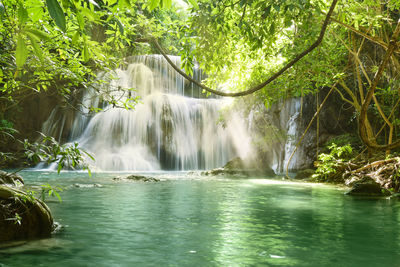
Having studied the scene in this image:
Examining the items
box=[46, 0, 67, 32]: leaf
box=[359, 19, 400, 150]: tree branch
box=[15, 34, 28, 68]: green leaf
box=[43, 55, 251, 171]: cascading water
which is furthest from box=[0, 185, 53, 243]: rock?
box=[43, 55, 251, 171]: cascading water

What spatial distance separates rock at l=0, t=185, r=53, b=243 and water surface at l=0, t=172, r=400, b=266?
0.97 feet

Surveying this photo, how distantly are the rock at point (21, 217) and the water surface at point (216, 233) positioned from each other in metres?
0.30

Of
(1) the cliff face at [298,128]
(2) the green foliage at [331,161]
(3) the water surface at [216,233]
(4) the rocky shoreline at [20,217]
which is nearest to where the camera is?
(3) the water surface at [216,233]

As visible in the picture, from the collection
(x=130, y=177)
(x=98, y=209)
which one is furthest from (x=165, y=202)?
(x=130, y=177)

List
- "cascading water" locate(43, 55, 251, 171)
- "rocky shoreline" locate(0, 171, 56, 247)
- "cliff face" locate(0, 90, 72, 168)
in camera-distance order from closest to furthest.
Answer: "rocky shoreline" locate(0, 171, 56, 247) → "cascading water" locate(43, 55, 251, 171) → "cliff face" locate(0, 90, 72, 168)

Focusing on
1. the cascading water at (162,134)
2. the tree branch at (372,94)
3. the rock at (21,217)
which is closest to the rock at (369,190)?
the tree branch at (372,94)

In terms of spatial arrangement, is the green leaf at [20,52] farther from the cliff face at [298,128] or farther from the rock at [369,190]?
the cliff face at [298,128]

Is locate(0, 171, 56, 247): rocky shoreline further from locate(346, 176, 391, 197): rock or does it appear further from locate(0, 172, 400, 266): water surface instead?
locate(346, 176, 391, 197): rock

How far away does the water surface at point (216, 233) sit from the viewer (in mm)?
4023

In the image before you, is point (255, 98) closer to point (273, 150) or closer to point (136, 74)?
point (273, 150)

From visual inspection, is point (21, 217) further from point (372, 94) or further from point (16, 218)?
point (372, 94)

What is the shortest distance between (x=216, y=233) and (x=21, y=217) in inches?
101

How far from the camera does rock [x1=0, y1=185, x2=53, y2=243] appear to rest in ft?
14.4

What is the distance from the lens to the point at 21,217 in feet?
15.0
